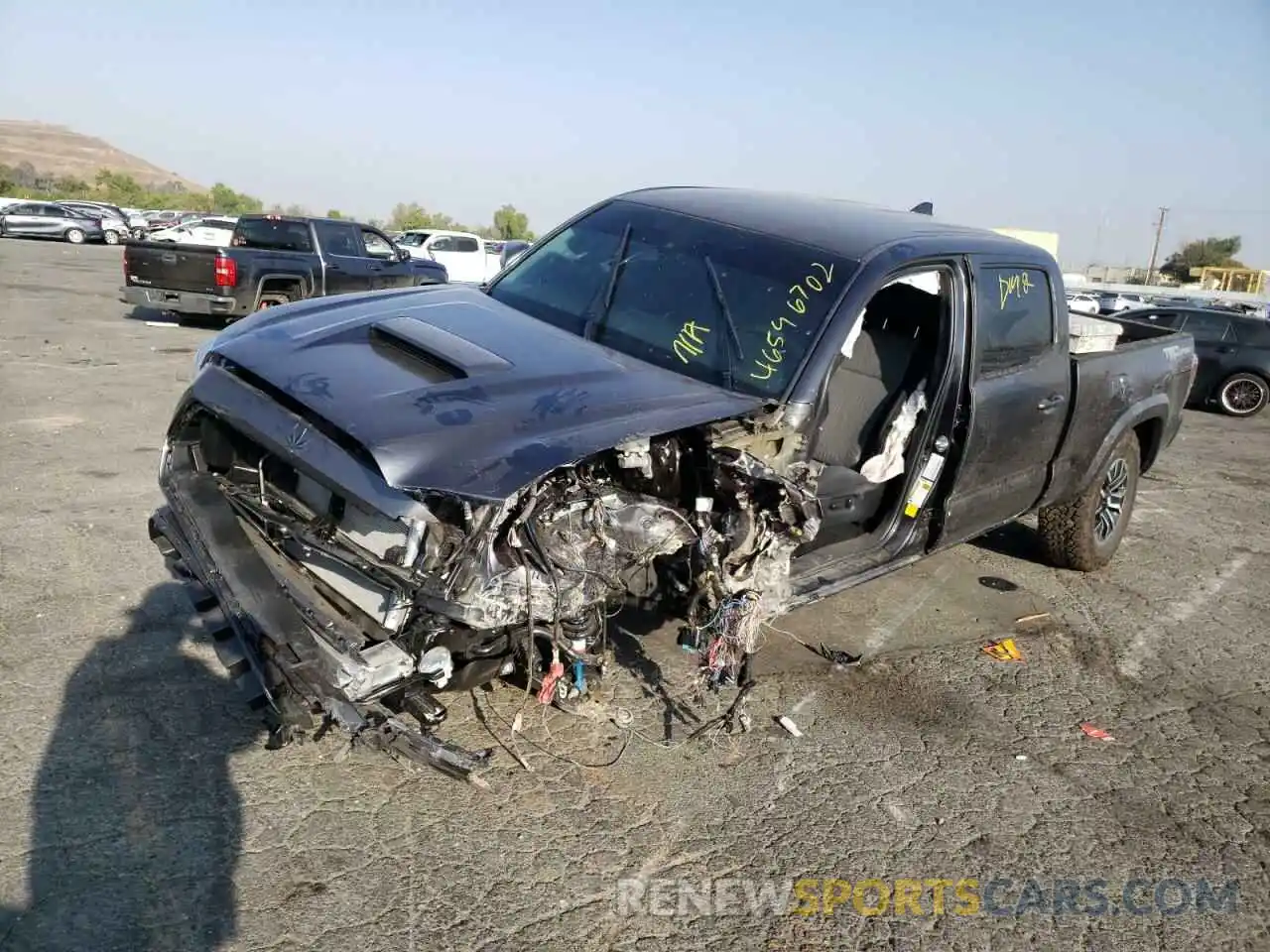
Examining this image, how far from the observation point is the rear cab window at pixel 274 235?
1272 centimetres

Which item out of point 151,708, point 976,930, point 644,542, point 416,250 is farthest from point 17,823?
point 416,250

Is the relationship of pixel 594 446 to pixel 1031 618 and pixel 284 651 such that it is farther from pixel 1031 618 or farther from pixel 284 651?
pixel 1031 618

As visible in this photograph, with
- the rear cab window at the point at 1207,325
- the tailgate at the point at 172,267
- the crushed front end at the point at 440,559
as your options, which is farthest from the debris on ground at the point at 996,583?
the rear cab window at the point at 1207,325

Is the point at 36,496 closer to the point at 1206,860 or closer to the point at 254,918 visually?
the point at 254,918

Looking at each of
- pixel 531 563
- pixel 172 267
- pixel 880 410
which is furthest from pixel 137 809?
pixel 172 267

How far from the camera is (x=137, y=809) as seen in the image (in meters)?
2.72

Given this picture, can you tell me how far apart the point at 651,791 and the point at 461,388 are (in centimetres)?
149

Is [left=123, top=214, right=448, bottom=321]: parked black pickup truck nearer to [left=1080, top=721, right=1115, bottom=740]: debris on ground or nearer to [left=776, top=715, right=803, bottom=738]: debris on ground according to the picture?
[left=776, top=715, right=803, bottom=738]: debris on ground

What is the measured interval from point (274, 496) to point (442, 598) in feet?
3.16

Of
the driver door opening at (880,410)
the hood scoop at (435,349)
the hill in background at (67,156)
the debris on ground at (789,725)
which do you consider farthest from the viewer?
the hill in background at (67,156)

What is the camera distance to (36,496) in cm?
530

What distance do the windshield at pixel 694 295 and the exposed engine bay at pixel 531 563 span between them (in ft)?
1.45
